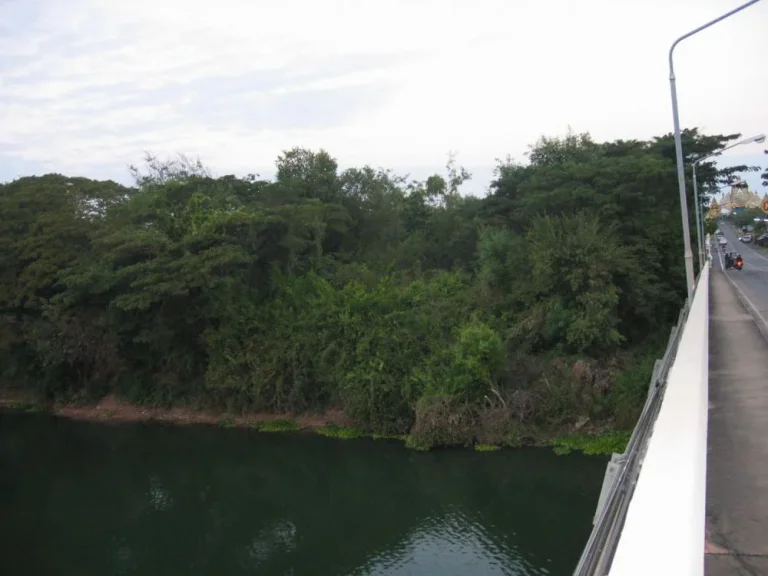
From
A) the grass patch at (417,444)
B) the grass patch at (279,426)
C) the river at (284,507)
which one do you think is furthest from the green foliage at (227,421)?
the grass patch at (417,444)

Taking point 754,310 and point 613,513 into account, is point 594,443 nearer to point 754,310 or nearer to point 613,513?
point 754,310

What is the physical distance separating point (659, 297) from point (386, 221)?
49.3ft

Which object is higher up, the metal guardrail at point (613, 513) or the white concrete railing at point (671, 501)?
the white concrete railing at point (671, 501)

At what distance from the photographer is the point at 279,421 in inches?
950

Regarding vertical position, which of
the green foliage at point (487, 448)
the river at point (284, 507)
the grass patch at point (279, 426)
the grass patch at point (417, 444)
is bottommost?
the river at point (284, 507)

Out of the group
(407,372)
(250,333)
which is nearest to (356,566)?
(407,372)

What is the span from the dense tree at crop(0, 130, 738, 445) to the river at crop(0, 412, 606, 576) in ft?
6.24

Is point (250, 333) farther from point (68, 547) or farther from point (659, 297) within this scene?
point (659, 297)

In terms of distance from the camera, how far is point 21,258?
940 inches

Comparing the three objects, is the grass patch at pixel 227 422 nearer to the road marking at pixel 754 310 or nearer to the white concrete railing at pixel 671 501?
the road marking at pixel 754 310

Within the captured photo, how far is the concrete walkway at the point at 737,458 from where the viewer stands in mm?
4633

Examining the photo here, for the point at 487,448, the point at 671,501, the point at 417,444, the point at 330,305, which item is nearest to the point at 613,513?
the point at 671,501

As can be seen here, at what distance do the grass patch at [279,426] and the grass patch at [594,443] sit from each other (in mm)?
9009

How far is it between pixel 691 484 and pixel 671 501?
32cm
